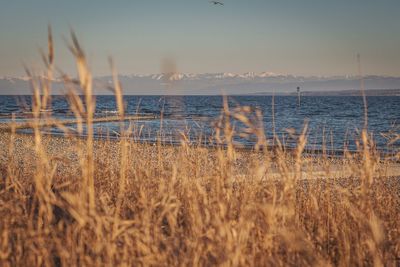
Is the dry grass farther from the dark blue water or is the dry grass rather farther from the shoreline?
the dark blue water

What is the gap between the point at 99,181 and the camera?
18.6ft

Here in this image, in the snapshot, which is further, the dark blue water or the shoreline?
the dark blue water

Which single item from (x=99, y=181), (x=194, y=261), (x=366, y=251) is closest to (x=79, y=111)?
(x=194, y=261)

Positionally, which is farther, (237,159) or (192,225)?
(237,159)

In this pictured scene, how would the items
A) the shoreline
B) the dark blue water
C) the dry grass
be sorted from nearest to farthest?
the dry grass
the shoreline
the dark blue water

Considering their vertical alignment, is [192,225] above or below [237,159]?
above

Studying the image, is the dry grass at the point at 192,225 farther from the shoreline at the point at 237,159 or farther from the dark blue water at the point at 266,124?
the dark blue water at the point at 266,124

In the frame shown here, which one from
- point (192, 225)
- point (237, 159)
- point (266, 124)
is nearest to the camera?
point (192, 225)

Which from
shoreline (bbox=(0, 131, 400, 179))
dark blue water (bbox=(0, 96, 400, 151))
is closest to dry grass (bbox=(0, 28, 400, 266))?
shoreline (bbox=(0, 131, 400, 179))

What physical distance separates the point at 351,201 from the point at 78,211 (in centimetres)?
234

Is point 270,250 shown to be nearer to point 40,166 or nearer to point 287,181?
point 287,181

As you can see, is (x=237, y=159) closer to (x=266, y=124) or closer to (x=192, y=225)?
(x=192, y=225)

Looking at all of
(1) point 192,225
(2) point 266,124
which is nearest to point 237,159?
(1) point 192,225

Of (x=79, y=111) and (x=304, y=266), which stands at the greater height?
(x=79, y=111)
